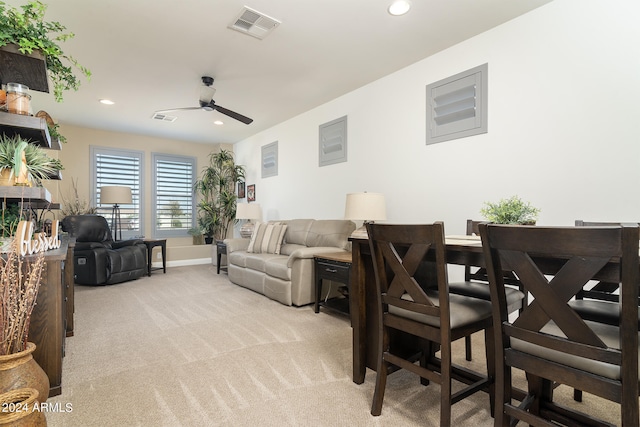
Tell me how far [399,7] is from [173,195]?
6.01 metres

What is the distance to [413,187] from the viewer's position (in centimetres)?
346

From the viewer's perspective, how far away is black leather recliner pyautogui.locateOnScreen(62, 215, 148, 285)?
4641 mm

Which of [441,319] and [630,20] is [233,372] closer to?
[441,319]

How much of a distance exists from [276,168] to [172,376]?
165 inches

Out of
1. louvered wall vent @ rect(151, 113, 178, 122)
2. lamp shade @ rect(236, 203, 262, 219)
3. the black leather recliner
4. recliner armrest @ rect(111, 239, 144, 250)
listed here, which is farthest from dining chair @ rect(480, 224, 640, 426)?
recliner armrest @ rect(111, 239, 144, 250)

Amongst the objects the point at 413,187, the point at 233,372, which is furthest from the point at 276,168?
the point at 233,372

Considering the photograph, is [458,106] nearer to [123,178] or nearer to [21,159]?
[21,159]

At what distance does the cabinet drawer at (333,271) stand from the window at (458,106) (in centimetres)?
158

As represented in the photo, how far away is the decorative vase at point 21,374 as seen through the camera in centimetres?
135

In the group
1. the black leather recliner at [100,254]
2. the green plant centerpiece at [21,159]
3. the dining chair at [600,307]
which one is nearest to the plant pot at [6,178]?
the green plant centerpiece at [21,159]

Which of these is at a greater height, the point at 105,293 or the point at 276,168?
the point at 276,168

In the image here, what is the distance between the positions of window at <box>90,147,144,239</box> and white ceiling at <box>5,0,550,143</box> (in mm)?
1472

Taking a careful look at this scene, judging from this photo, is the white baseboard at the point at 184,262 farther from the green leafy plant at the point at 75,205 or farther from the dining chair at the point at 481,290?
the dining chair at the point at 481,290

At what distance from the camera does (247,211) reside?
5.76 m
